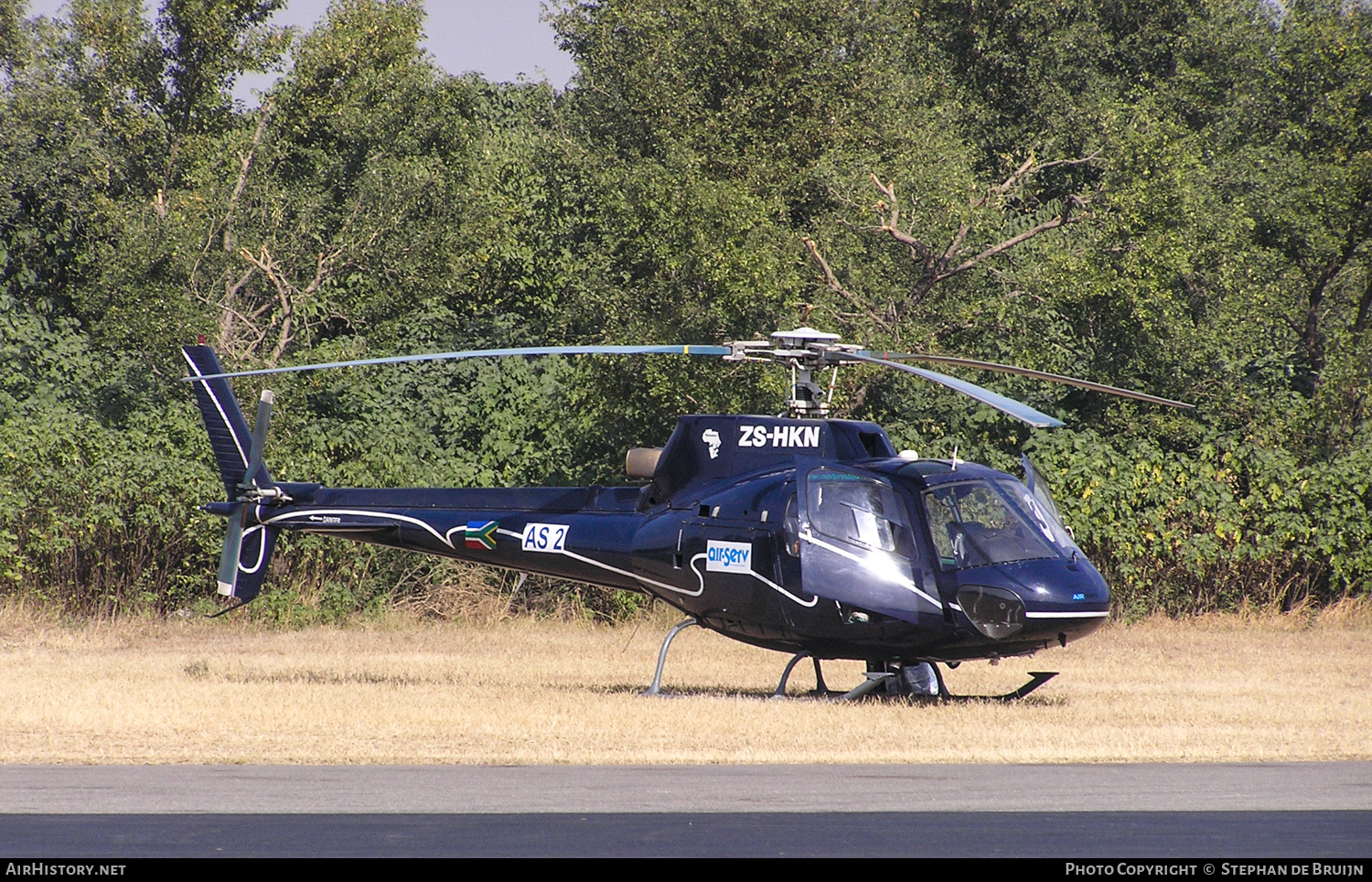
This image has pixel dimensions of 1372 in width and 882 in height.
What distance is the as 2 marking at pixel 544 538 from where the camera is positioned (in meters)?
15.1

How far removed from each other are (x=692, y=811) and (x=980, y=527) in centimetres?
567

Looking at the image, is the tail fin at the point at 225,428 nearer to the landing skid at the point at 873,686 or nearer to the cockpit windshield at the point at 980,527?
the landing skid at the point at 873,686

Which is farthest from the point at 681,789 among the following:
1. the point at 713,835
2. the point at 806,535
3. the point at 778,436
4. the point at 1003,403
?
the point at 778,436

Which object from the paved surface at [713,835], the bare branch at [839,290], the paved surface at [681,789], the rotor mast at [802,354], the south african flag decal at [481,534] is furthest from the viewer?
the bare branch at [839,290]

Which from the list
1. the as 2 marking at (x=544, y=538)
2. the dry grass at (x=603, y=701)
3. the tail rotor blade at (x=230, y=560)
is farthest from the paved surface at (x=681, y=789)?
the tail rotor blade at (x=230, y=560)

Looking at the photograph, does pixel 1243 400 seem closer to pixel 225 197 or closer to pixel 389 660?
pixel 389 660

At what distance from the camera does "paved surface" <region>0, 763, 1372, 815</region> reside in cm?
871

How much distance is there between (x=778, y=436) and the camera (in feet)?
47.2

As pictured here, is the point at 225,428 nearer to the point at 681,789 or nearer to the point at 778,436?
the point at 778,436

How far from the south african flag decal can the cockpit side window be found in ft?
11.3

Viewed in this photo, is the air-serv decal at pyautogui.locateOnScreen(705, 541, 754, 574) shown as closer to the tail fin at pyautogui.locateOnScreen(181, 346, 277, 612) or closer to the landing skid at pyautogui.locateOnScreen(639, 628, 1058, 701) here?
the landing skid at pyautogui.locateOnScreen(639, 628, 1058, 701)

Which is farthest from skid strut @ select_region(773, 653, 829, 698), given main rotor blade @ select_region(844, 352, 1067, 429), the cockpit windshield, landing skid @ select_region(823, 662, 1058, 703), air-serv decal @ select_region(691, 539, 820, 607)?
main rotor blade @ select_region(844, 352, 1067, 429)

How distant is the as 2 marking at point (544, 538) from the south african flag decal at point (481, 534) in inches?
13.8
